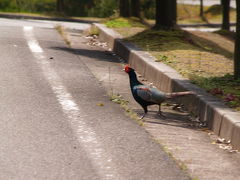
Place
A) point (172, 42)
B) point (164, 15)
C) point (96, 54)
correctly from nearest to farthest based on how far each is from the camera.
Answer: point (96, 54) < point (172, 42) < point (164, 15)

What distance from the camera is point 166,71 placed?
1252 cm

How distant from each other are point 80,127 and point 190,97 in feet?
7.88

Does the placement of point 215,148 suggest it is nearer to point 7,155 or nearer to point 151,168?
point 151,168

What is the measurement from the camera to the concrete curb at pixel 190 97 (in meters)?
8.76

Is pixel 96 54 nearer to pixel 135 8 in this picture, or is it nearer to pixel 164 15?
pixel 164 15

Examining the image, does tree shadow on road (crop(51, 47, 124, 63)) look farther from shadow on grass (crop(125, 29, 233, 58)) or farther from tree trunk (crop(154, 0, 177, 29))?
tree trunk (crop(154, 0, 177, 29))

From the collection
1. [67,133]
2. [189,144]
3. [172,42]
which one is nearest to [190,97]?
[189,144]

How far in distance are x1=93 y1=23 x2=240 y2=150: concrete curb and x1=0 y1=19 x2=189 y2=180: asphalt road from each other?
39.4 inches

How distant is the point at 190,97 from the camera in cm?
1052

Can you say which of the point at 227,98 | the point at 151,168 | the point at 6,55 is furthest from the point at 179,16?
the point at 151,168

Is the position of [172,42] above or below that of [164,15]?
below

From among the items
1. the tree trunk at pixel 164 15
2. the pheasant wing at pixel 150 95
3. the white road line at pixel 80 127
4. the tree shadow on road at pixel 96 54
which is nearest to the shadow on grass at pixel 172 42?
the tree trunk at pixel 164 15

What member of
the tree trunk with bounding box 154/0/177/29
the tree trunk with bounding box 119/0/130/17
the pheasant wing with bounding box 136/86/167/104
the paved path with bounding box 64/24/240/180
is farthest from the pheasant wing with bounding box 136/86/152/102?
the tree trunk with bounding box 119/0/130/17

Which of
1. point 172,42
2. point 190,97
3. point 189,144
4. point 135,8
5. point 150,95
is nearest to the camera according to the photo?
point 189,144
